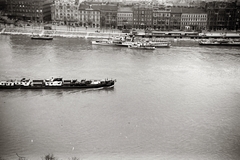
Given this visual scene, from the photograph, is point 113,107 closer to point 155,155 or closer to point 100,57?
point 155,155

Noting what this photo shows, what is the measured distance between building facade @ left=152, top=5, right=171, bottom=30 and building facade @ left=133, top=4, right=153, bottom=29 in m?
0.92

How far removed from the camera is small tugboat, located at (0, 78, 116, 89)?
36.6 metres

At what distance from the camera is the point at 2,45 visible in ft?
188

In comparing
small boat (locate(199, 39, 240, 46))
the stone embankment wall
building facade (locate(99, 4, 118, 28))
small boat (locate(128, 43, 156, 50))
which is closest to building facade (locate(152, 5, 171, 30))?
building facade (locate(99, 4, 118, 28))

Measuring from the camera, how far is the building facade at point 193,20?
76.3m

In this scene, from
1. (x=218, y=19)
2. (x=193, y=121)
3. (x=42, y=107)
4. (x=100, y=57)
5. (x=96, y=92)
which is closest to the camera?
(x=193, y=121)

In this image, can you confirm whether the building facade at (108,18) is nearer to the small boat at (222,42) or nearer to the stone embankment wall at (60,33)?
the stone embankment wall at (60,33)

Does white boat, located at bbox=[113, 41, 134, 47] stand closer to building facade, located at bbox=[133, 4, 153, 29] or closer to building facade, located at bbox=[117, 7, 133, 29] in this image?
building facade, located at bbox=[117, 7, 133, 29]

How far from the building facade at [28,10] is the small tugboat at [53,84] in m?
44.9

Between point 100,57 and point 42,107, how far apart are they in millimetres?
20696

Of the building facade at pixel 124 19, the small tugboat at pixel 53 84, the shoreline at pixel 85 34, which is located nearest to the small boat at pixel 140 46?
the shoreline at pixel 85 34

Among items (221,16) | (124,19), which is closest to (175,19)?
(221,16)

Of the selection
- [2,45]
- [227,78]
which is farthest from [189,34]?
[2,45]

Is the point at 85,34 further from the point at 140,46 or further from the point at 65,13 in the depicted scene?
the point at 140,46
